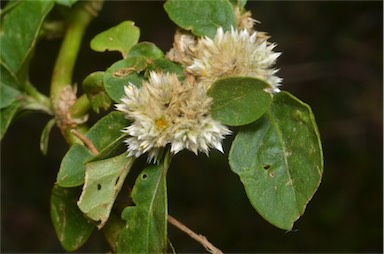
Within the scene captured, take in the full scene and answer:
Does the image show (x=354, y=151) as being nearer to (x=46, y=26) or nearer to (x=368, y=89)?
Answer: (x=368, y=89)

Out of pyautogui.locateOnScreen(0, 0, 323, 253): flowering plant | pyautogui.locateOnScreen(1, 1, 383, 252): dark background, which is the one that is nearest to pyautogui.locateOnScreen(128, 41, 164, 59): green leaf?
pyautogui.locateOnScreen(0, 0, 323, 253): flowering plant

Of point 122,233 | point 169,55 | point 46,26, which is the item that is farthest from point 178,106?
point 46,26

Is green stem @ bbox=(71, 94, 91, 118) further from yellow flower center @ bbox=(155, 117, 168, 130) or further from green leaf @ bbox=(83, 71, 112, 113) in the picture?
yellow flower center @ bbox=(155, 117, 168, 130)

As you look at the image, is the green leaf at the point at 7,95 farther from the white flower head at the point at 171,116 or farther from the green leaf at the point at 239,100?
the green leaf at the point at 239,100

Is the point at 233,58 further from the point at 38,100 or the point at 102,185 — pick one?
the point at 38,100

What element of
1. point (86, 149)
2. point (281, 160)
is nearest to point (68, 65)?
point (86, 149)
